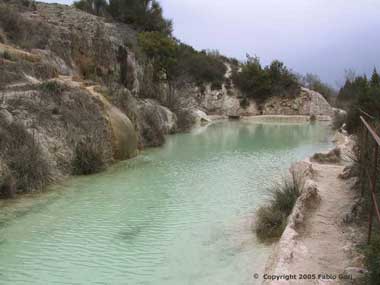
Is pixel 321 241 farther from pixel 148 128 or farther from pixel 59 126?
pixel 148 128

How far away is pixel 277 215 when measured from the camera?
6617 mm

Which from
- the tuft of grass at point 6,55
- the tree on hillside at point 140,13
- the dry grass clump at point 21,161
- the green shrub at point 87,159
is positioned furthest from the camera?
the tree on hillside at point 140,13

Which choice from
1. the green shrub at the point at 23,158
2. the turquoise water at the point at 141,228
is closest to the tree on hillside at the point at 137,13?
the turquoise water at the point at 141,228

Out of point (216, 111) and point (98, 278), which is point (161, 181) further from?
point (216, 111)

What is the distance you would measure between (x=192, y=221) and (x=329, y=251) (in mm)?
2701

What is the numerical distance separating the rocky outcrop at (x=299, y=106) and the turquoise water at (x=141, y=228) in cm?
2541

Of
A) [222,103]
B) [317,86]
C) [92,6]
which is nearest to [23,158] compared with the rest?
[222,103]

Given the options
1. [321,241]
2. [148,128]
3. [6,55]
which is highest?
[6,55]

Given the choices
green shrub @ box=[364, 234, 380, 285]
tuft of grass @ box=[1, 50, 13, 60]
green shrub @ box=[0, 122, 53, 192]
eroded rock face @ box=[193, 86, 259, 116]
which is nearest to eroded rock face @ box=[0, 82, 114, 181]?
green shrub @ box=[0, 122, 53, 192]

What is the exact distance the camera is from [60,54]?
677 inches

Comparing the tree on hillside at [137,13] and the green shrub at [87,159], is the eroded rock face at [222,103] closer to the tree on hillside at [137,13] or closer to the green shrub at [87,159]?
the tree on hillside at [137,13]

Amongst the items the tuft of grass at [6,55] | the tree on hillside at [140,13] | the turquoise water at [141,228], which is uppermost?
the tree on hillside at [140,13]

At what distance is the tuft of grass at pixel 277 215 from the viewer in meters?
6.36

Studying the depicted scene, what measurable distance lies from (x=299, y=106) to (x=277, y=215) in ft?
104
